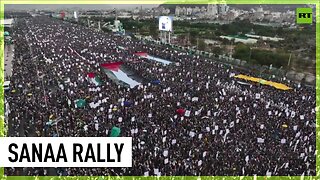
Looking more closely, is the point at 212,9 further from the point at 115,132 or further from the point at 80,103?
the point at 115,132

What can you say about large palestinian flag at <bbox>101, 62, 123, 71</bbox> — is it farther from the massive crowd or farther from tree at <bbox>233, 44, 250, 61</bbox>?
tree at <bbox>233, 44, 250, 61</bbox>

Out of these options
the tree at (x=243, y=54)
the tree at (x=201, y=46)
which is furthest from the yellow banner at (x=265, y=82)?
the tree at (x=201, y=46)

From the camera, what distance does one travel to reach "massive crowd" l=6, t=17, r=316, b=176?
13648 mm

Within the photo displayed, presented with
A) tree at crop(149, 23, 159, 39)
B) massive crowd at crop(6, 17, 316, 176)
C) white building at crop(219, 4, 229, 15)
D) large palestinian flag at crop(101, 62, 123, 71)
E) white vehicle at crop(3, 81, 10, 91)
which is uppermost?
white building at crop(219, 4, 229, 15)

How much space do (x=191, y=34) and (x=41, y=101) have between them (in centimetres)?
4775

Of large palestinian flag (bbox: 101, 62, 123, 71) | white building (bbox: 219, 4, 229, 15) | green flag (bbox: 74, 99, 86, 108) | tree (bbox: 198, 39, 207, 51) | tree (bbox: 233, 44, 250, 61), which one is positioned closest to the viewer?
green flag (bbox: 74, 99, 86, 108)

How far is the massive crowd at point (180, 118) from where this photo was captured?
44.8ft

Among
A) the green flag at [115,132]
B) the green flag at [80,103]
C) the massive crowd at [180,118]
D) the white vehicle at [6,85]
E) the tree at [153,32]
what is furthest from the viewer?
the tree at [153,32]

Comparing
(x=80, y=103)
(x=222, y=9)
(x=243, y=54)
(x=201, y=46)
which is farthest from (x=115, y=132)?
(x=222, y=9)

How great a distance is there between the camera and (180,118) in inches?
720

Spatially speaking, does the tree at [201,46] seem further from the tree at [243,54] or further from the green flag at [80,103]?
the green flag at [80,103]

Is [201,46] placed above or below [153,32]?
below

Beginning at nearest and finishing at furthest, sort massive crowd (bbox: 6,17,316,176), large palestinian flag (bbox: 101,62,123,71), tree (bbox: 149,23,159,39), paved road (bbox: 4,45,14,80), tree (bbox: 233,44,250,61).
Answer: massive crowd (bbox: 6,17,316,176) < paved road (bbox: 4,45,14,80) < large palestinian flag (bbox: 101,62,123,71) < tree (bbox: 233,44,250,61) < tree (bbox: 149,23,159,39)

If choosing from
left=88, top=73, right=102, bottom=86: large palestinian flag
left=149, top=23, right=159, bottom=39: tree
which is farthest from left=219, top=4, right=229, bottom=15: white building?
left=88, top=73, right=102, bottom=86: large palestinian flag
